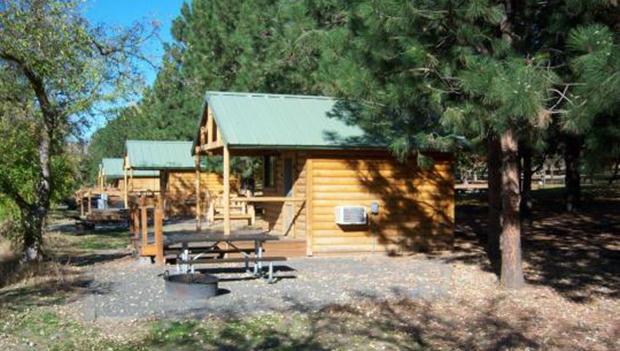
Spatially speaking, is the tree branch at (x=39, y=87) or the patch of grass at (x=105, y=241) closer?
the tree branch at (x=39, y=87)

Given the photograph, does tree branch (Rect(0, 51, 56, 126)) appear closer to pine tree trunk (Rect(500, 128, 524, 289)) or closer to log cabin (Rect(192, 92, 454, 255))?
log cabin (Rect(192, 92, 454, 255))

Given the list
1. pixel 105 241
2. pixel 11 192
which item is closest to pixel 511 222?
pixel 11 192

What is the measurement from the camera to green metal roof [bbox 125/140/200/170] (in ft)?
95.9

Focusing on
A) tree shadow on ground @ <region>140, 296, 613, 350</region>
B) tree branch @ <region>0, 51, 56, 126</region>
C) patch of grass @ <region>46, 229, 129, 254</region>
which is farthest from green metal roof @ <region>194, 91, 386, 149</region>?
tree shadow on ground @ <region>140, 296, 613, 350</region>

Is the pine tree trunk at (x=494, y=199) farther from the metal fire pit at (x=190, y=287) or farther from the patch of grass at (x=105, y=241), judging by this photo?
the patch of grass at (x=105, y=241)

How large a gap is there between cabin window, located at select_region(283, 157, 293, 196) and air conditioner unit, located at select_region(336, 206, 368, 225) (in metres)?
1.70

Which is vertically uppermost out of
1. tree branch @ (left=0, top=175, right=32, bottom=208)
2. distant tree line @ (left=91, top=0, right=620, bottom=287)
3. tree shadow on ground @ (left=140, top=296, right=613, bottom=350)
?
distant tree line @ (left=91, top=0, right=620, bottom=287)

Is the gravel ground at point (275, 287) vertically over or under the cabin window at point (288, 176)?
under

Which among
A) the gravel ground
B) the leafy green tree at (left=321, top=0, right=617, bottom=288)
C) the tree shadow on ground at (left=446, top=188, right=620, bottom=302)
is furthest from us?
the tree shadow on ground at (left=446, top=188, right=620, bottom=302)

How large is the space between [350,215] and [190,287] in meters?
5.76

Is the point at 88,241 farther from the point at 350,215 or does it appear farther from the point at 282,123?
the point at 350,215

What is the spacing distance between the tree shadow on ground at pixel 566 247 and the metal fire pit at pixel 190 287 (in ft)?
16.4

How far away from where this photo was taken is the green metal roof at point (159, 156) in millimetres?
29219

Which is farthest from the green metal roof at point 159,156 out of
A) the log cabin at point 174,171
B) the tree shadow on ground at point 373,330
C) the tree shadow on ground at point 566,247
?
the tree shadow on ground at point 373,330
